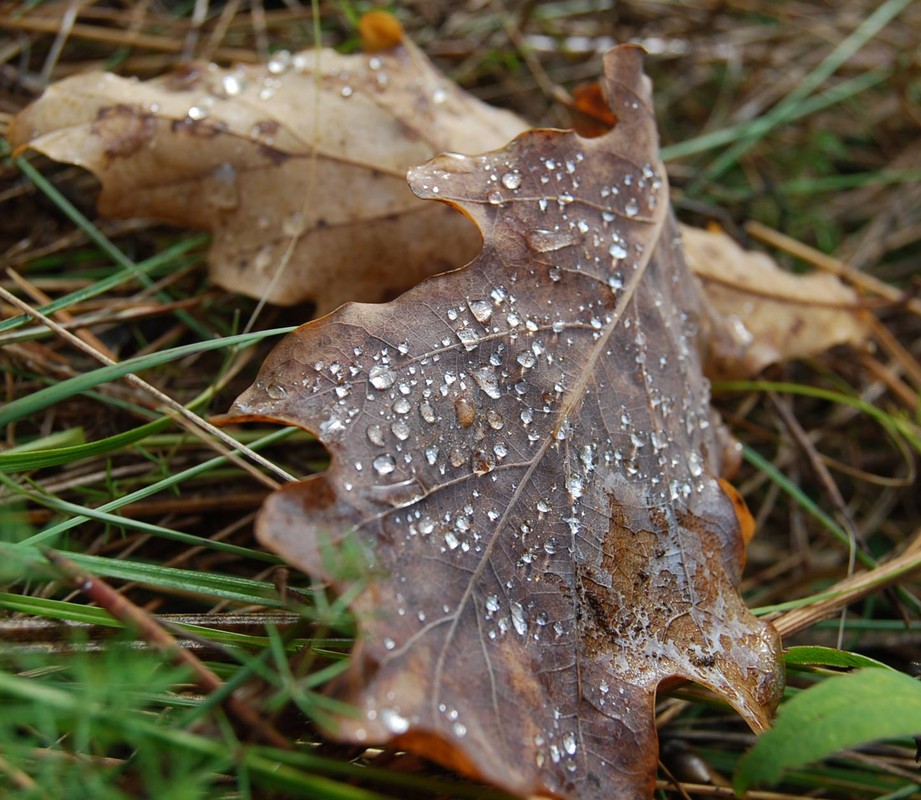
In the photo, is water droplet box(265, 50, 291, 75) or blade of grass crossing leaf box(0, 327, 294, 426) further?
water droplet box(265, 50, 291, 75)

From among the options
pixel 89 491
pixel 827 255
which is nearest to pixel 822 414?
pixel 827 255

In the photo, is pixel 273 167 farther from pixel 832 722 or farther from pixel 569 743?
pixel 832 722

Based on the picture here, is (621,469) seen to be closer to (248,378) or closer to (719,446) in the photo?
(719,446)

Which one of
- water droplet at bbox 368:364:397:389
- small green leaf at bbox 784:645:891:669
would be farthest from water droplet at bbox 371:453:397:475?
small green leaf at bbox 784:645:891:669

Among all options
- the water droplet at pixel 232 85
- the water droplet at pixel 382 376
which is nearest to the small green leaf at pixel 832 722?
the water droplet at pixel 382 376

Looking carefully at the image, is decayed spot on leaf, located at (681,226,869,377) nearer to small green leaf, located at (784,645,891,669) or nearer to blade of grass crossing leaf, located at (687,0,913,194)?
blade of grass crossing leaf, located at (687,0,913,194)

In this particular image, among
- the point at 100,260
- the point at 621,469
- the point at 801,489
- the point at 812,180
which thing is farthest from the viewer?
the point at 812,180
